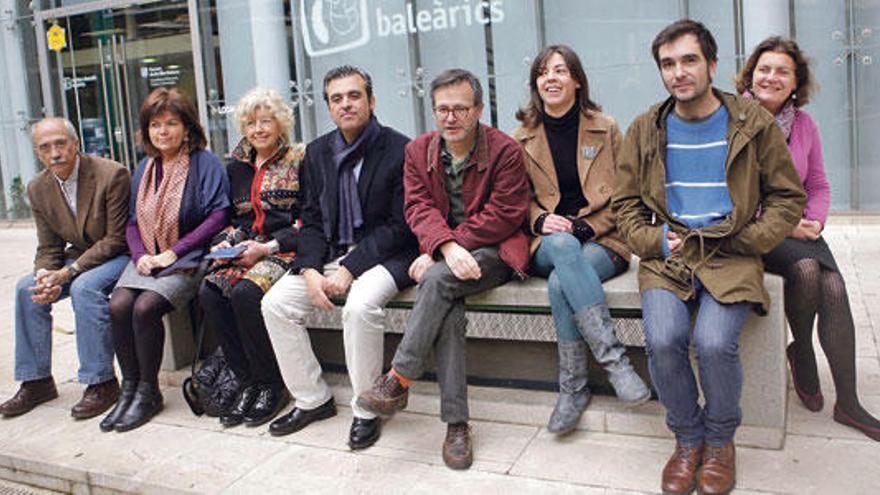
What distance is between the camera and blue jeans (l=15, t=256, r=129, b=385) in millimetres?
5016

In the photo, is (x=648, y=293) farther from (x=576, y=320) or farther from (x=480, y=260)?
(x=480, y=260)

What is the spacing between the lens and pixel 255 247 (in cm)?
480

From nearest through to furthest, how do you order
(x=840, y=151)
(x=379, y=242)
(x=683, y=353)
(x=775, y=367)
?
1. (x=683, y=353)
2. (x=775, y=367)
3. (x=379, y=242)
4. (x=840, y=151)

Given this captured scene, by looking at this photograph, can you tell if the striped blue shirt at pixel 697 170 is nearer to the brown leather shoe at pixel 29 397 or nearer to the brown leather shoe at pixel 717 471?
the brown leather shoe at pixel 717 471

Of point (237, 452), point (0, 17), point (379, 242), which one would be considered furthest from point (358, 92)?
point (0, 17)

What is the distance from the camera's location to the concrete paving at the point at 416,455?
365 centimetres

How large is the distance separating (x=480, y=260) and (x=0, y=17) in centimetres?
1322

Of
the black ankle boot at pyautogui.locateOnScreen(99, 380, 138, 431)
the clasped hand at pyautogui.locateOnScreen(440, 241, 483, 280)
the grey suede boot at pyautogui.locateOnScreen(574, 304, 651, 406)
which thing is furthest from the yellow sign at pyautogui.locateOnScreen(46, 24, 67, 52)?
the grey suede boot at pyautogui.locateOnScreen(574, 304, 651, 406)

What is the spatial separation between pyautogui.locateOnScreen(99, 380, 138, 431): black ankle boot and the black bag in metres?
0.31

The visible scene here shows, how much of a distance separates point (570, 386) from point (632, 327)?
0.39 m

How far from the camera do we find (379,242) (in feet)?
14.7

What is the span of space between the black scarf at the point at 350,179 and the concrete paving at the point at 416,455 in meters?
0.90

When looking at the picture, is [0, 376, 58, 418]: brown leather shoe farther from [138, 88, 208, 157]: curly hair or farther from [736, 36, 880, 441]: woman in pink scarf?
[736, 36, 880, 441]: woman in pink scarf

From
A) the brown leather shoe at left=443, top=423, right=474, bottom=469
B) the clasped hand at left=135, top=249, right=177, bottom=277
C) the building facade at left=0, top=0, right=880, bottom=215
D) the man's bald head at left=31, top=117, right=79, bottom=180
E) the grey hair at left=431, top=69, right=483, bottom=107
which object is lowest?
the brown leather shoe at left=443, top=423, right=474, bottom=469
